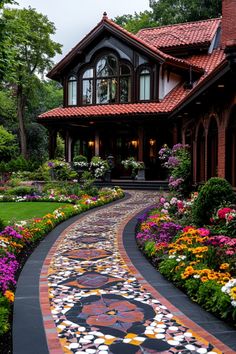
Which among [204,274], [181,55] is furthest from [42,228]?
[181,55]

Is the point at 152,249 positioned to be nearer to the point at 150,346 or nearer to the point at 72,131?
the point at 150,346

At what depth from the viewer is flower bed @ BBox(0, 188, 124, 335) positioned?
470 centimetres

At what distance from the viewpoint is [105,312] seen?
189 inches

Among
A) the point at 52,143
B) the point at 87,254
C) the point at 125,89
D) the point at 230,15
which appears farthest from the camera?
the point at 52,143

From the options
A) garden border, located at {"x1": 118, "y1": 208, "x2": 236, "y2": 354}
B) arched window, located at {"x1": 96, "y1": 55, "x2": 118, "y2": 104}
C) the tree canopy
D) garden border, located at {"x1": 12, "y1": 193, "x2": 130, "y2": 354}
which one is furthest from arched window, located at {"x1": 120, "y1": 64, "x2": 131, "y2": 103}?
garden border, located at {"x1": 12, "y1": 193, "x2": 130, "y2": 354}

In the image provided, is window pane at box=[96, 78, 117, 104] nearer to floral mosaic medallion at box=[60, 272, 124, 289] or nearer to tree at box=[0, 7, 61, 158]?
tree at box=[0, 7, 61, 158]

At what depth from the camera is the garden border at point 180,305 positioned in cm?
412

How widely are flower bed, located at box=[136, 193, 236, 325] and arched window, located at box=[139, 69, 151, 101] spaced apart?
1638 cm

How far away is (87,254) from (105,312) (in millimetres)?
3044

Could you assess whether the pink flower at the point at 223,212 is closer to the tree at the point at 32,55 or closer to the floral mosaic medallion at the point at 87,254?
the floral mosaic medallion at the point at 87,254

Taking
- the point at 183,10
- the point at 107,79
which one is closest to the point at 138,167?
the point at 107,79

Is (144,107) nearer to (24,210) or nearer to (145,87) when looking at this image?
(145,87)

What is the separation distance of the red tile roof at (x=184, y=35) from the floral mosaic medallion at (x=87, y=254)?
19356 millimetres

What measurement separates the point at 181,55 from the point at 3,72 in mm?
19545
